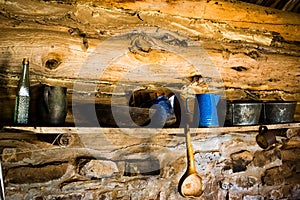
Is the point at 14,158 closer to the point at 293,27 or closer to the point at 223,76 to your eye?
the point at 223,76

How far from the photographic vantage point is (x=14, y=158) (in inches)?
49.1

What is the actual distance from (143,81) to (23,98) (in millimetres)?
592

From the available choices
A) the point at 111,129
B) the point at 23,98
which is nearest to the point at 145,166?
the point at 111,129

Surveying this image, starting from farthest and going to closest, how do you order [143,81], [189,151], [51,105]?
[143,81], [189,151], [51,105]

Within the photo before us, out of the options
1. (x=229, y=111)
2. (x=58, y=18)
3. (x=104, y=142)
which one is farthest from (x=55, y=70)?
(x=229, y=111)

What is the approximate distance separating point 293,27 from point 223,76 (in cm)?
62

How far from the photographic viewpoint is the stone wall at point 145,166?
4.16 feet

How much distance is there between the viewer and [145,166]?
1.49 metres

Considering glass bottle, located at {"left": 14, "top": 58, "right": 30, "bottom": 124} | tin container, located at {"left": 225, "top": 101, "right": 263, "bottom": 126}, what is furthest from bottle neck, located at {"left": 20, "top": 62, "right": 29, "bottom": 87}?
tin container, located at {"left": 225, "top": 101, "right": 263, "bottom": 126}

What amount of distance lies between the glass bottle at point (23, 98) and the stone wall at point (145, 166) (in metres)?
0.09

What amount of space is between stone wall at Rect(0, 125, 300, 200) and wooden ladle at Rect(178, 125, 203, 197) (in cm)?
8

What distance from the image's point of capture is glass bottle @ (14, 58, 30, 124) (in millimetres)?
1141

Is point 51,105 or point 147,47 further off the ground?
point 147,47

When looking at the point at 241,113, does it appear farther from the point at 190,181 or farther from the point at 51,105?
the point at 51,105
